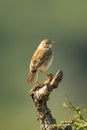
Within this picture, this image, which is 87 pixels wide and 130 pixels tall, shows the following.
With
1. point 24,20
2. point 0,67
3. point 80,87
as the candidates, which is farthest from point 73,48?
point 24,20

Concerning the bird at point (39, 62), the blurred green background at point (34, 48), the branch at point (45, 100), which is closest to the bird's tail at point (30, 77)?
the bird at point (39, 62)

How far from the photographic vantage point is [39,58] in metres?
13.0

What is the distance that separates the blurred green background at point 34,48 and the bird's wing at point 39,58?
2525 cm

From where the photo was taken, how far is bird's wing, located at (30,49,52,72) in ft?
41.7

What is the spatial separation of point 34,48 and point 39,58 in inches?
1825

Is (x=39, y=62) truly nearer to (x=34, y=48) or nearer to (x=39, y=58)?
(x=39, y=58)

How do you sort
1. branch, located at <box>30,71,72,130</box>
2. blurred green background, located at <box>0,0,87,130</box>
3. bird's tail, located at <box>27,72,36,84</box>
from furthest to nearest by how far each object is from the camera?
blurred green background, located at <box>0,0,87,130</box> < bird's tail, located at <box>27,72,36,84</box> < branch, located at <box>30,71,72,130</box>

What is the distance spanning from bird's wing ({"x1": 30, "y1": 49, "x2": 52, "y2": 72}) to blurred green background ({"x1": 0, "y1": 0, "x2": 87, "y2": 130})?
994 inches

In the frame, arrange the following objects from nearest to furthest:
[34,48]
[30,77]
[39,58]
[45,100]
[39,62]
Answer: [45,100]
[30,77]
[39,62]
[39,58]
[34,48]

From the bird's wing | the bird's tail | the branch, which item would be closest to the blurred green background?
the bird's wing

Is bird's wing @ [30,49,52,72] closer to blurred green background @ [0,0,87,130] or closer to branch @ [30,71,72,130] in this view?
branch @ [30,71,72,130]

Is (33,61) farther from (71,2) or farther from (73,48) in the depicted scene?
(71,2)

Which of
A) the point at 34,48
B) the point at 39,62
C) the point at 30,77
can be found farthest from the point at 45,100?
the point at 34,48

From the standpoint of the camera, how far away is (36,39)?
6650cm
